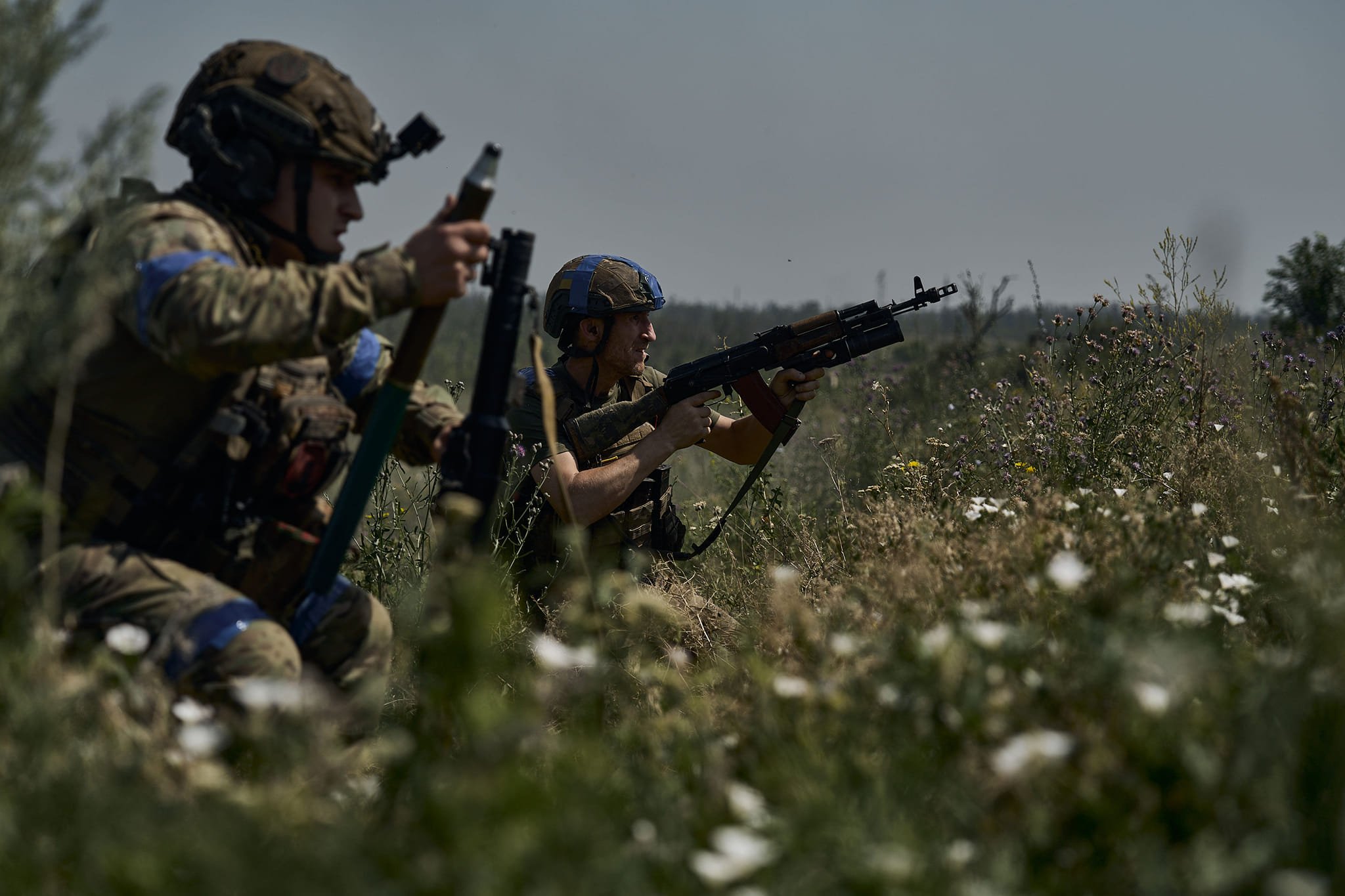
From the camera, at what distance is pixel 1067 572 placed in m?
2.24

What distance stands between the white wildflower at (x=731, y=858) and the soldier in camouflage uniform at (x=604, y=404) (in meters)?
2.90

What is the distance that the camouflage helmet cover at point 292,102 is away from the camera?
2867 millimetres

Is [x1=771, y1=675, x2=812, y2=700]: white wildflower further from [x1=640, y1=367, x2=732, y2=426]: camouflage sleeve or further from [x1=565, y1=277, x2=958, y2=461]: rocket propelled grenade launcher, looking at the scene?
[x1=640, y1=367, x2=732, y2=426]: camouflage sleeve

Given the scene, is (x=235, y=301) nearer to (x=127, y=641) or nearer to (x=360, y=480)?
(x=360, y=480)

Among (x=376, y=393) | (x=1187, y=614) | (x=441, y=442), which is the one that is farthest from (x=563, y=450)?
(x=1187, y=614)

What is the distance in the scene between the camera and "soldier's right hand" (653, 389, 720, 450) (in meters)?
4.73

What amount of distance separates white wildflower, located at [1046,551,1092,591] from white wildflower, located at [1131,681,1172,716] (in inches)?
16.5

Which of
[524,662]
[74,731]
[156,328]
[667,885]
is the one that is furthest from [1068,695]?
[524,662]

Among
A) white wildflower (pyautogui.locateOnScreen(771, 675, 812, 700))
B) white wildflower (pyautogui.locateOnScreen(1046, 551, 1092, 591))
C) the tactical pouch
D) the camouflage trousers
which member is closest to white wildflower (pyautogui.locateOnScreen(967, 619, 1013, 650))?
white wildflower (pyautogui.locateOnScreen(1046, 551, 1092, 591))

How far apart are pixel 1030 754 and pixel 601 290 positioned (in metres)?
3.49

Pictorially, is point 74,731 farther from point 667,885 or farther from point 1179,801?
point 1179,801

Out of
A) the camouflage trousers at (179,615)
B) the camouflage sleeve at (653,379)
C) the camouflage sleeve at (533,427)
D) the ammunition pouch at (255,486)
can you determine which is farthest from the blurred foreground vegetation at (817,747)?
the camouflage sleeve at (653,379)

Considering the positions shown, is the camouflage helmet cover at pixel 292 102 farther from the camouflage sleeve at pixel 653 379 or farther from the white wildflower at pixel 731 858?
the camouflage sleeve at pixel 653 379

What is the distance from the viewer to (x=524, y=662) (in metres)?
4.18
